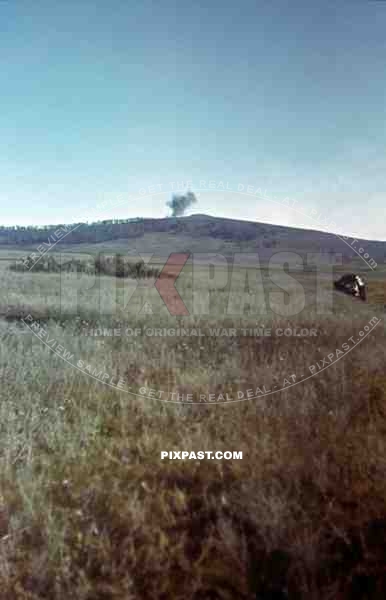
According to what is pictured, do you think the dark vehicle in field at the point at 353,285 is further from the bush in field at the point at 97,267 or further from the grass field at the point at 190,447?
the bush in field at the point at 97,267

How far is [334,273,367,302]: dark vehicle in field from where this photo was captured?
2102 millimetres

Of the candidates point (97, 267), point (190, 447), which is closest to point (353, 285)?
point (190, 447)

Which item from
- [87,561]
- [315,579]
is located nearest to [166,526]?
[87,561]

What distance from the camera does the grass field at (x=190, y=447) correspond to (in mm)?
1187

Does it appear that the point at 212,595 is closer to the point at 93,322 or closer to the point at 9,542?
the point at 9,542

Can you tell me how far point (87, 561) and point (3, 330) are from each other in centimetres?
156

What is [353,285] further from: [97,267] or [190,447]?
[97,267]

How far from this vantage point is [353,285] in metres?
2.12

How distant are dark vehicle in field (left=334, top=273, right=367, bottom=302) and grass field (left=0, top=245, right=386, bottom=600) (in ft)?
0.23

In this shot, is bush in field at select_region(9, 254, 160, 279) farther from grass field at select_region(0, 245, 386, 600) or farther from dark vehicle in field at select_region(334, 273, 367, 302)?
dark vehicle in field at select_region(334, 273, 367, 302)

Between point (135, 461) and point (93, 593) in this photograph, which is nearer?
point (93, 593)

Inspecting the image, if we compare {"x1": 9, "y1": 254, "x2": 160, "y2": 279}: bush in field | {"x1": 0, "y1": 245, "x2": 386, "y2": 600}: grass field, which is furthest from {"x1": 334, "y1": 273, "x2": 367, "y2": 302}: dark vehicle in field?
{"x1": 9, "y1": 254, "x2": 160, "y2": 279}: bush in field

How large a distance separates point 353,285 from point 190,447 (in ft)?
4.69

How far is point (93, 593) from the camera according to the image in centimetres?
117
